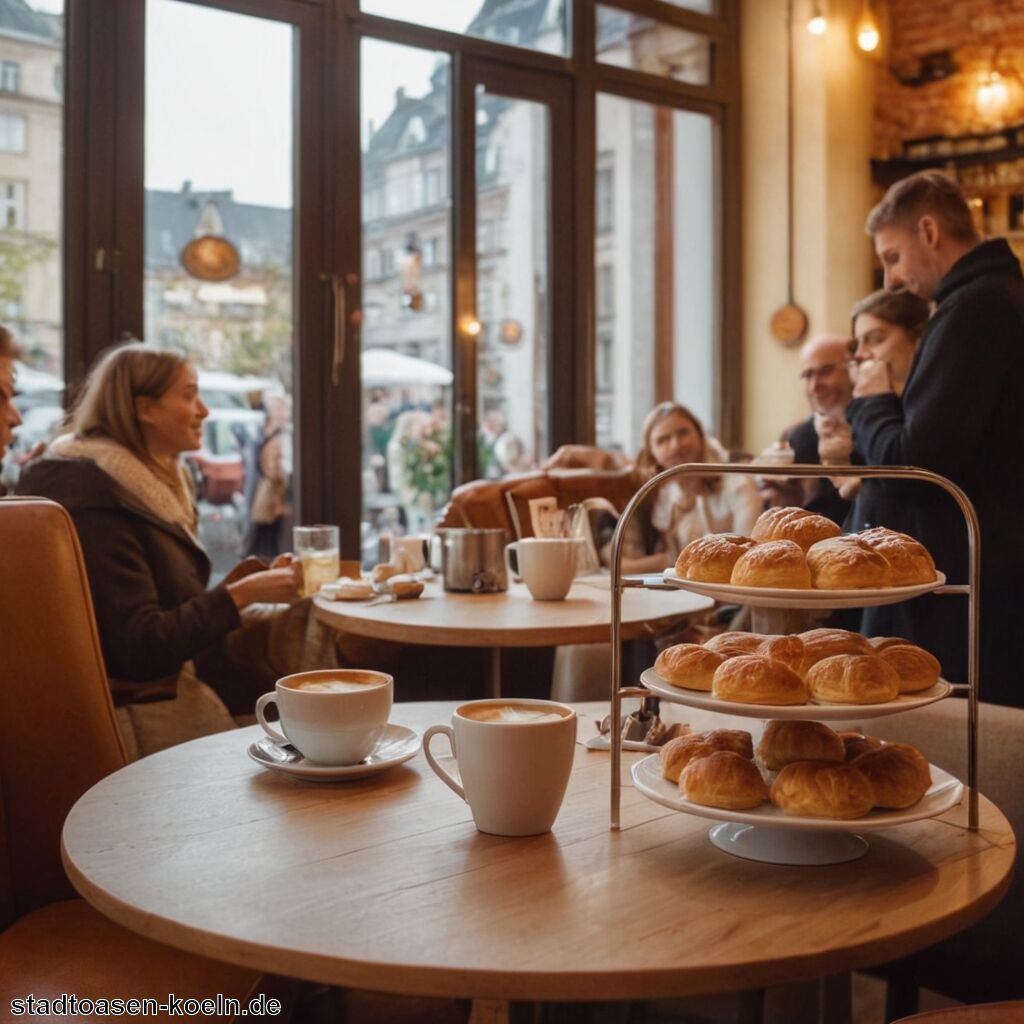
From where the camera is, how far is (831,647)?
107 centimetres

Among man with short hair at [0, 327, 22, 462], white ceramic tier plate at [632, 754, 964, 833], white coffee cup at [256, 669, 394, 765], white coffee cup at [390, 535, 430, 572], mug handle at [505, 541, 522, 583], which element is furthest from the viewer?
white coffee cup at [390, 535, 430, 572]

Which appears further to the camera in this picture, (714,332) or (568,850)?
(714,332)

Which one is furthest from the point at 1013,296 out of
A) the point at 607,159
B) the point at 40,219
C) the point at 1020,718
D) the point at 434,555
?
the point at 607,159

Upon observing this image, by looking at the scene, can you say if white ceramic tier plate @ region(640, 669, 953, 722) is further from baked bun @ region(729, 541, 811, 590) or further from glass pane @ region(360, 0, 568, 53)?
glass pane @ region(360, 0, 568, 53)

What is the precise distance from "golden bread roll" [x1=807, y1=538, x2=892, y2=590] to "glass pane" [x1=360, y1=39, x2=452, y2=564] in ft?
11.7

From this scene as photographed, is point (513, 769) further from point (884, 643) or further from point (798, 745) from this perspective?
point (884, 643)

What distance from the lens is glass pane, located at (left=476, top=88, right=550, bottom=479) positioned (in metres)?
5.03

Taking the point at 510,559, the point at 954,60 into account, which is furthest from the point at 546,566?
the point at 954,60

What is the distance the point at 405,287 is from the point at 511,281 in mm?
565

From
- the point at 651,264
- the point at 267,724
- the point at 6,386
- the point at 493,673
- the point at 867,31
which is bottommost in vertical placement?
the point at 493,673

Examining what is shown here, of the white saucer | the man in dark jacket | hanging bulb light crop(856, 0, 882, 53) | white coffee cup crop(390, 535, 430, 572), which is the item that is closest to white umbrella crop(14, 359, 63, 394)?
white coffee cup crop(390, 535, 430, 572)

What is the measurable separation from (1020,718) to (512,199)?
3.95 m

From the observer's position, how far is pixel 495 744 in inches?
41.6

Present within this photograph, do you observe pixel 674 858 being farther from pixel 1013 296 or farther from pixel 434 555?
pixel 434 555
